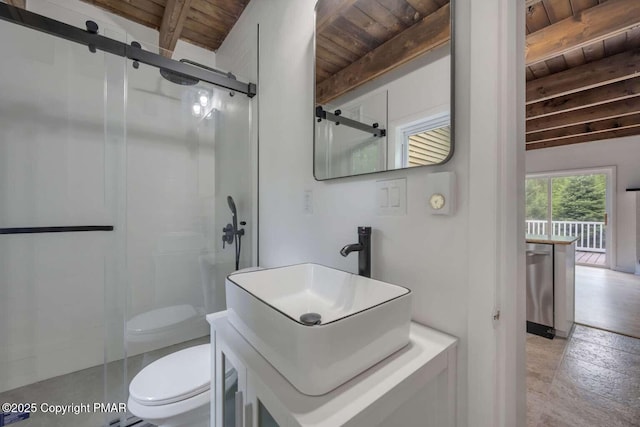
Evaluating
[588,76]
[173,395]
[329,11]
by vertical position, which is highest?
[588,76]

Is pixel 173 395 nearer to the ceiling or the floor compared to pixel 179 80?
nearer to the floor

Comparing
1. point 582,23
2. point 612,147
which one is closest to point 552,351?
point 582,23

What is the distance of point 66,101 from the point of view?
5.85ft

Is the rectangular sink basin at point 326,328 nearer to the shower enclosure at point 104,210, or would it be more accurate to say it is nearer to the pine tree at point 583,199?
the shower enclosure at point 104,210

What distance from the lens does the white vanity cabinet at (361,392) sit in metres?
0.53

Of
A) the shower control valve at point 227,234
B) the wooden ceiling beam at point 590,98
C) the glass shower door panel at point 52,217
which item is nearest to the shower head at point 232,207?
the shower control valve at point 227,234

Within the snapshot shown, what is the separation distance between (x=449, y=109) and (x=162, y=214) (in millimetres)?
2074

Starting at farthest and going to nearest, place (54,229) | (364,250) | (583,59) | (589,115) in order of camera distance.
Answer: (589,115), (583,59), (54,229), (364,250)

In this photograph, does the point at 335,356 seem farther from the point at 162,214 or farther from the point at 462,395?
the point at 162,214

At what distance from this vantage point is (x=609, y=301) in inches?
124

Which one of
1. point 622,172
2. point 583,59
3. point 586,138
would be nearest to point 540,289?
point 583,59

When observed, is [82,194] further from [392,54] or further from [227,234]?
[392,54]

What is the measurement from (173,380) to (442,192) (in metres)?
1.44

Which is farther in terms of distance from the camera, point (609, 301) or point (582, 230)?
point (582, 230)
